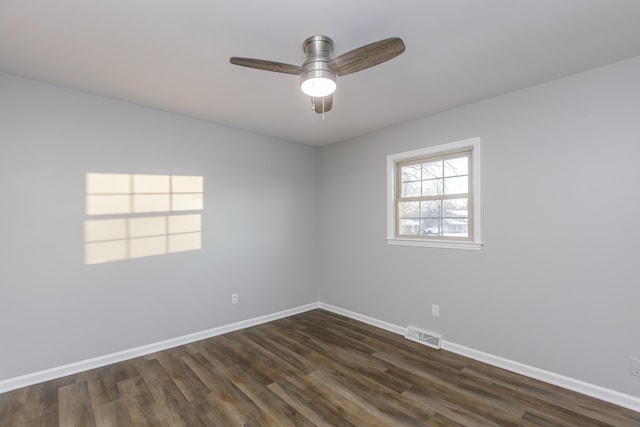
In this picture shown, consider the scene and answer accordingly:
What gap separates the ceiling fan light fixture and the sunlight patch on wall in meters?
2.17

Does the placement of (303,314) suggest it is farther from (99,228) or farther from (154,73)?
(154,73)

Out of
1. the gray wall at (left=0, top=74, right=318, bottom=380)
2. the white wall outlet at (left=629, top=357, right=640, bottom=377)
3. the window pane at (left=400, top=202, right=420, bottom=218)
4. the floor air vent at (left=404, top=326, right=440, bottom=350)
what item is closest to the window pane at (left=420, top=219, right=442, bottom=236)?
the window pane at (left=400, top=202, right=420, bottom=218)

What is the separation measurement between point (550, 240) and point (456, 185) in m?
1.00

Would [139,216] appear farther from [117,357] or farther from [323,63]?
[323,63]

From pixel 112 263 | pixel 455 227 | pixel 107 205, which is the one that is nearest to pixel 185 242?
pixel 112 263

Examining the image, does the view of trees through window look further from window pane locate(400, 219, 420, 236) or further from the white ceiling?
the white ceiling

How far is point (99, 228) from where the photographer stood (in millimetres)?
2855

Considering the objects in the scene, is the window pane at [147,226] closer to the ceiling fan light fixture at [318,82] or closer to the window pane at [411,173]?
the ceiling fan light fixture at [318,82]

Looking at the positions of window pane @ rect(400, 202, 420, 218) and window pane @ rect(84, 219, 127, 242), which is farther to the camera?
window pane @ rect(400, 202, 420, 218)

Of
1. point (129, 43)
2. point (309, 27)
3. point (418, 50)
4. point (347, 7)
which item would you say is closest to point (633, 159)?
point (418, 50)

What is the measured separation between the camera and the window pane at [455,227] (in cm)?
319

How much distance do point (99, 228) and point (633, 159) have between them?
450 centimetres

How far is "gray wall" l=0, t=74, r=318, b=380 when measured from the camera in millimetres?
2506

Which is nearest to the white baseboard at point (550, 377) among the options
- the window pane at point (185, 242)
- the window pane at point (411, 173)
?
the window pane at point (411, 173)
